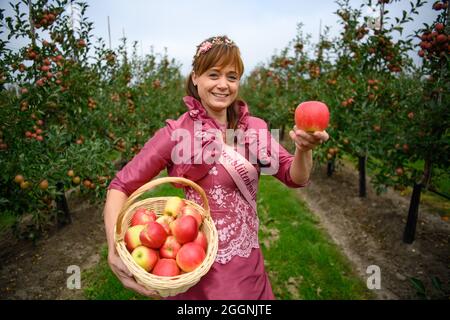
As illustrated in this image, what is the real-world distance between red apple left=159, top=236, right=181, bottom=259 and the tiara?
38.7 inches

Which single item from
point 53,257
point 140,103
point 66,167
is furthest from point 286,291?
point 140,103

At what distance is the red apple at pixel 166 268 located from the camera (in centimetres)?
135

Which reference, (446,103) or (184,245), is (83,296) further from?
(446,103)

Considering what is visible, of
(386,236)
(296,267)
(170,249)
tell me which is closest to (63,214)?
(296,267)

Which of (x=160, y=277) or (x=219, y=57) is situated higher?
(x=219, y=57)

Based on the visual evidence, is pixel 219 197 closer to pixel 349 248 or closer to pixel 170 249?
pixel 170 249

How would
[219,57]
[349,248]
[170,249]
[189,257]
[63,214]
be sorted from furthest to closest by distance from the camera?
[63,214], [349,248], [219,57], [170,249], [189,257]

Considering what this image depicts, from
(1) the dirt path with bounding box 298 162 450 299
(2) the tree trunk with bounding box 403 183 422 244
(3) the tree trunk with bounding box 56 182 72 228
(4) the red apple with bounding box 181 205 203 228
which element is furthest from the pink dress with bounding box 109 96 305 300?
(3) the tree trunk with bounding box 56 182 72 228

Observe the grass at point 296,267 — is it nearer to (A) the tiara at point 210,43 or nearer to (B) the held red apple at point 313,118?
(B) the held red apple at point 313,118

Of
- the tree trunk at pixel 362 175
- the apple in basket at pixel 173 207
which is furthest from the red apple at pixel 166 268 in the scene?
the tree trunk at pixel 362 175

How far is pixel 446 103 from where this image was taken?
118 inches

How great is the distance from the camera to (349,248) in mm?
4031

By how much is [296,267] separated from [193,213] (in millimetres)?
2425
